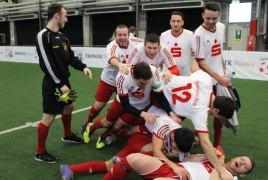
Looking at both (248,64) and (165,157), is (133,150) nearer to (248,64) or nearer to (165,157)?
(165,157)

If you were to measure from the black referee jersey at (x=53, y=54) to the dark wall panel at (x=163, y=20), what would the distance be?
34.4ft

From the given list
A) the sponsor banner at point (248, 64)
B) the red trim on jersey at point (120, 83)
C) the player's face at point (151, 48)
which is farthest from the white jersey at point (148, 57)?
the sponsor banner at point (248, 64)

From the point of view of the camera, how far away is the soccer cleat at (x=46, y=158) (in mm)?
3316

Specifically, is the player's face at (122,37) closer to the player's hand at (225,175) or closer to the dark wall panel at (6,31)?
the player's hand at (225,175)

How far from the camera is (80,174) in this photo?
3.02 m

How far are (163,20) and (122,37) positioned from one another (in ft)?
35.3

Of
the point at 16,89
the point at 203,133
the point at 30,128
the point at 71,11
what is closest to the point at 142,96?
the point at 203,133

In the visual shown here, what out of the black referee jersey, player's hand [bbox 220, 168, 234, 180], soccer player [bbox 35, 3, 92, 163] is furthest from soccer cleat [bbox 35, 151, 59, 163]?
player's hand [bbox 220, 168, 234, 180]

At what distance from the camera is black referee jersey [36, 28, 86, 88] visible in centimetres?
307

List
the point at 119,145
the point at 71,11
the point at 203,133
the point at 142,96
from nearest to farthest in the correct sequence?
1. the point at 203,133
2. the point at 142,96
3. the point at 119,145
4. the point at 71,11

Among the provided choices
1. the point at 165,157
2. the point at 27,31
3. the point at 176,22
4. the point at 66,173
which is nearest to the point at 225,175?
the point at 165,157

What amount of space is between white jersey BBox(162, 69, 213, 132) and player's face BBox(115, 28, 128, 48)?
1029mm

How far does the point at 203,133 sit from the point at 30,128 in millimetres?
2952

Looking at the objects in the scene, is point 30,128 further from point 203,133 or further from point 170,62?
point 203,133
